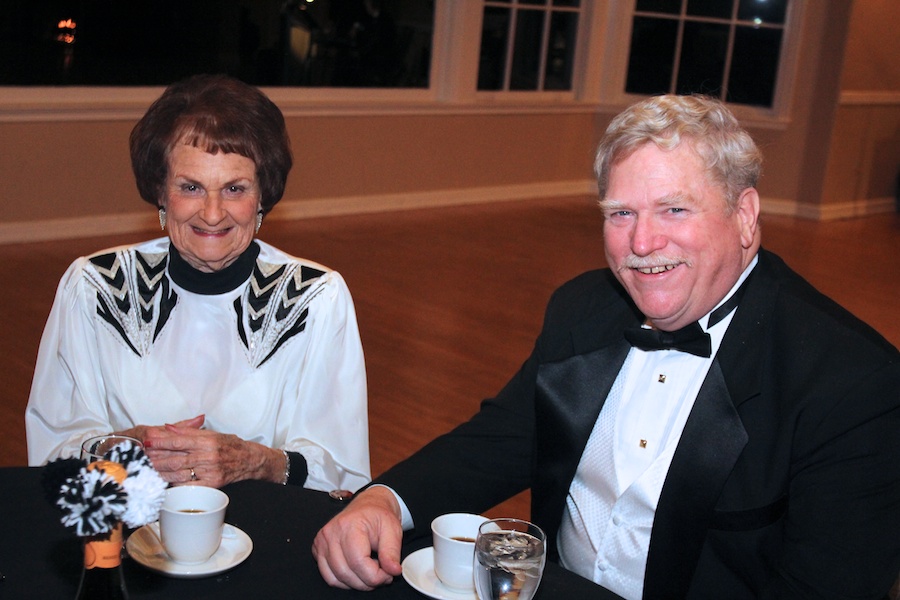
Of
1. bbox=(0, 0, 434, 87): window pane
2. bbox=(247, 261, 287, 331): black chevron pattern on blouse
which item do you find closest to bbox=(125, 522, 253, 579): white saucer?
bbox=(247, 261, 287, 331): black chevron pattern on blouse

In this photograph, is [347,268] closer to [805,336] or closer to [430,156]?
[430,156]

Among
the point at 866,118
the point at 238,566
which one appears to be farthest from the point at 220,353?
the point at 866,118

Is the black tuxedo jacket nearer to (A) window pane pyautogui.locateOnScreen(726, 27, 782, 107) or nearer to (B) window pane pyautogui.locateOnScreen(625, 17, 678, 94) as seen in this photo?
(A) window pane pyautogui.locateOnScreen(726, 27, 782, 107)

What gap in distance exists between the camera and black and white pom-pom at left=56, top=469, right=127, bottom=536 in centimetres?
100

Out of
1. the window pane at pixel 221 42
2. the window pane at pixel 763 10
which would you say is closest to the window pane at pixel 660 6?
the window pane at pixel 763 10

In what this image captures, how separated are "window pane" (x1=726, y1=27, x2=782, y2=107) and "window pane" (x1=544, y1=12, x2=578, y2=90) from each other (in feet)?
→ 4.88

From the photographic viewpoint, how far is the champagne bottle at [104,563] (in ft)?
3.43

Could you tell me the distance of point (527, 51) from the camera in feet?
30.6

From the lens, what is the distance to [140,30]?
6797 mm

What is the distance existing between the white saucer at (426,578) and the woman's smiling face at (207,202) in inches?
36.2

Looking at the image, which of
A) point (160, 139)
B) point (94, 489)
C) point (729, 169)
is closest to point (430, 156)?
point (160, 139)

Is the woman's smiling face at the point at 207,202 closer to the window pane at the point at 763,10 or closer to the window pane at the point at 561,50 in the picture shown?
the window pane at the point at 561,50

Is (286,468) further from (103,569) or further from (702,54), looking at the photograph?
(702,54)

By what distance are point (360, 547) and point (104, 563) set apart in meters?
0.38
